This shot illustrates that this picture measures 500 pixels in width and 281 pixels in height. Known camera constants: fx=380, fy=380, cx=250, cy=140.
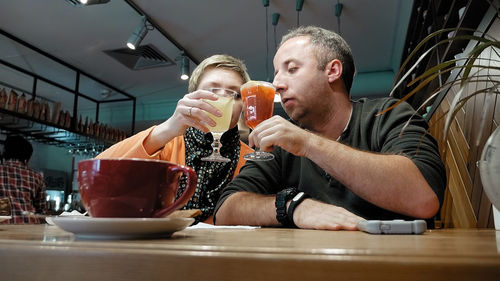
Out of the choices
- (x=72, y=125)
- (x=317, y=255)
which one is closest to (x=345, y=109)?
(x=317, y=255)

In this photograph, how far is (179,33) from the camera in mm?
4918

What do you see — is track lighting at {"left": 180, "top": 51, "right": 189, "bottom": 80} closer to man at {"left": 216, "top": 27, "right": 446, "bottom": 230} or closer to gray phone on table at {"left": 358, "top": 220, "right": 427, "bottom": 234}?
man at {"left": 216, "top": 27, "right": 446, "bottom": 230}

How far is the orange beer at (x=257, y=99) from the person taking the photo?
4.92 feet

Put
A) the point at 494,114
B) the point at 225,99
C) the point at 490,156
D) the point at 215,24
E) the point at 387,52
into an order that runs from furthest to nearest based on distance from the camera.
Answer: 1. the point at 387,52
2. the point at 215,24
3. the point at 494,114
4. the point at 225,99
5. the point at 490,156

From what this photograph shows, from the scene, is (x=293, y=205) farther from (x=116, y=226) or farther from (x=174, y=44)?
(x=174, y=44)

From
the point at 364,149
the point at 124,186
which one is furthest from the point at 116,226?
the point at 364,149

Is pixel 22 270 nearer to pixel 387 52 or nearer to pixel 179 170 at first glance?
pixel 179 170

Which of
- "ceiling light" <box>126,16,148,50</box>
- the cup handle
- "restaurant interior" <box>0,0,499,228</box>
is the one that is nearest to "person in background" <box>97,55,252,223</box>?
the cup handle

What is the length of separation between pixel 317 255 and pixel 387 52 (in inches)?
222

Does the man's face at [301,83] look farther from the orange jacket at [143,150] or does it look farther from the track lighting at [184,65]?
the track lighting at [184,65]

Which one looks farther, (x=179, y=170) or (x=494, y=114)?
(x=494, y=114)

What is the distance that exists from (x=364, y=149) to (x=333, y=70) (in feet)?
1.50

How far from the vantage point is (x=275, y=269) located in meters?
0.32

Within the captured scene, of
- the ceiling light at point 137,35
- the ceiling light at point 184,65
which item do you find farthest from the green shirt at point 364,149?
the ceiling light at point 184,65
